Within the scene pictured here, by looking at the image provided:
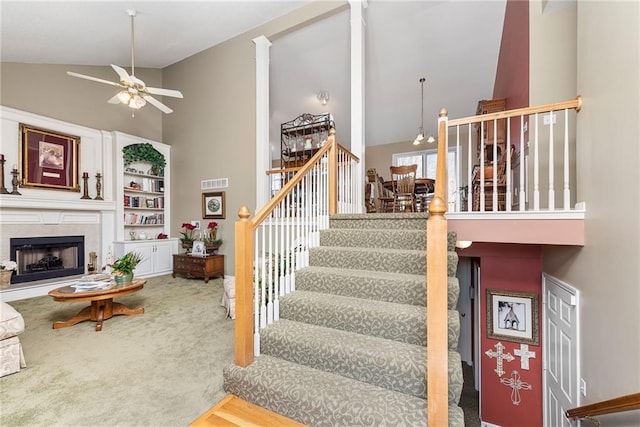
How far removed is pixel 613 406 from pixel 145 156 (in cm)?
692

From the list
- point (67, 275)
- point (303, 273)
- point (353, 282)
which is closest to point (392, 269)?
point (353, 282)

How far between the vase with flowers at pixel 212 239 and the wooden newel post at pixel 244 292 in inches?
147

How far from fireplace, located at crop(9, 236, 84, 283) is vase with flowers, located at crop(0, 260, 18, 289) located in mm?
235

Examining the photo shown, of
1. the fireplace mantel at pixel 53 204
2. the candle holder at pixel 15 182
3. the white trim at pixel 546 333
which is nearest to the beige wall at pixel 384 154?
the white trim at pixel 546 333

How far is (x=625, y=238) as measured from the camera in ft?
5.06

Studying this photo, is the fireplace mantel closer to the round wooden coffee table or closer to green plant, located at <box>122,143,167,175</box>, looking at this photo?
green plant, located at <box>122,143,167,175</box>

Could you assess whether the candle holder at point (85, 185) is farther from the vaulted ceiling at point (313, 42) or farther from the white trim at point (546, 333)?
the white trim at point (546, 333)

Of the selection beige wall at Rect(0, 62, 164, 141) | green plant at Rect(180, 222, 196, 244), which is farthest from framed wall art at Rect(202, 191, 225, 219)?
beige wall at Rect(0, 62, 164, 141)

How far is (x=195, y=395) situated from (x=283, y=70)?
6.06 meters

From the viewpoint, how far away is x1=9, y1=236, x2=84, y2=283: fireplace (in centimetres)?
419

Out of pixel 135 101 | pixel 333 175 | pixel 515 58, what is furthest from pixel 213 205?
pixel 515 58

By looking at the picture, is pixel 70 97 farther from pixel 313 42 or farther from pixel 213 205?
pixel 313 42

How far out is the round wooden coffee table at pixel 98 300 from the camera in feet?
9.31

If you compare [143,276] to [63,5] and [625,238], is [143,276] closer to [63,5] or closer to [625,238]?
[63,5]
